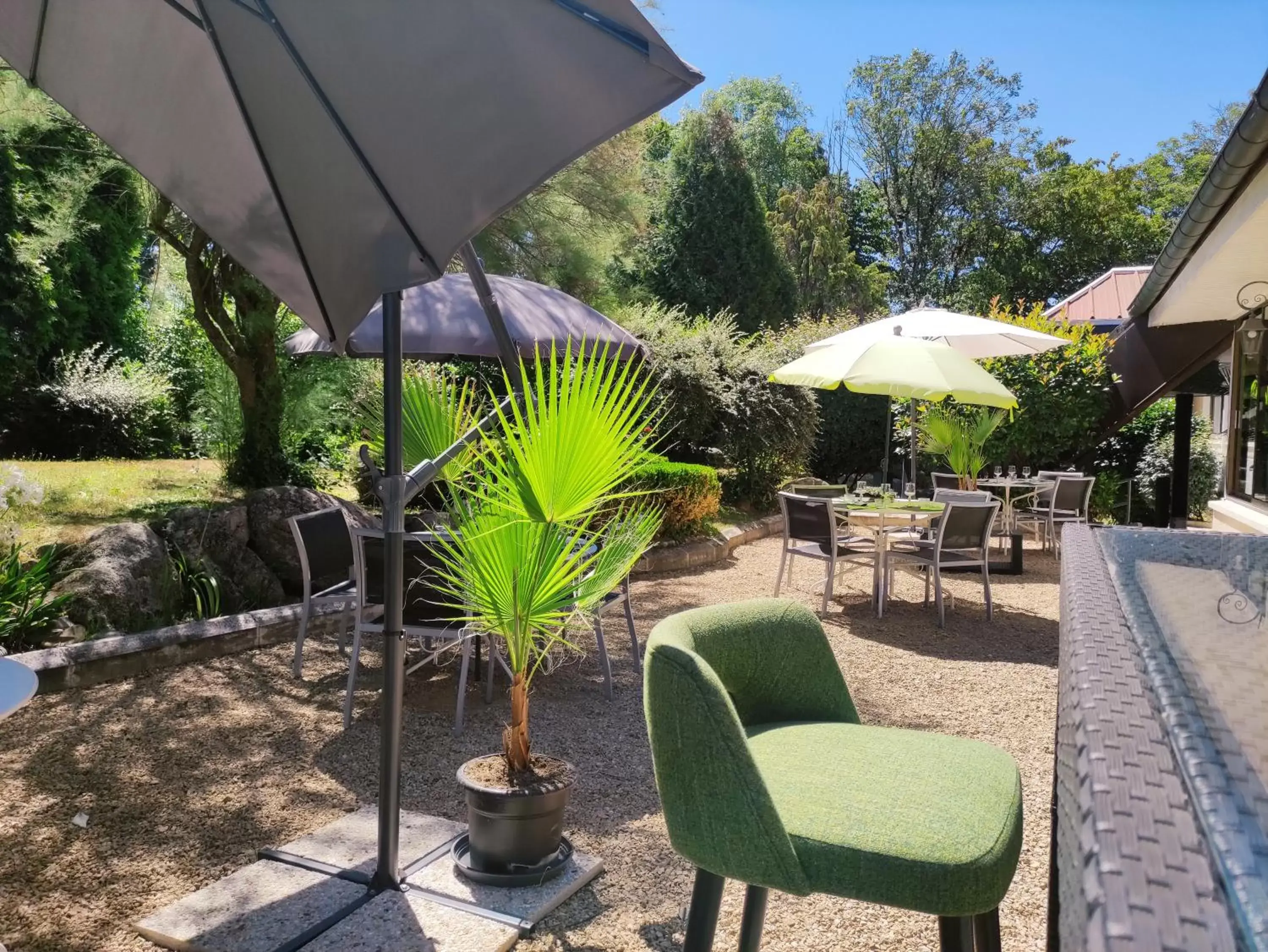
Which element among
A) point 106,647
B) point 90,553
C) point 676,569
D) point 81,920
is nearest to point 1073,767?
point 81,920

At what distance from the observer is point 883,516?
6949 millimetres

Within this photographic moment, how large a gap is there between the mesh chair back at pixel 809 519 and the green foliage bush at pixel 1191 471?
7417mm

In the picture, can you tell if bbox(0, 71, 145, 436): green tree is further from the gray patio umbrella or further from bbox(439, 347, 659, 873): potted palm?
bbox(439, 347, 659, 873): potted palm

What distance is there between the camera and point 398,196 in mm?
2369

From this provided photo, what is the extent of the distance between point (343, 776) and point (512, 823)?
4.18ft

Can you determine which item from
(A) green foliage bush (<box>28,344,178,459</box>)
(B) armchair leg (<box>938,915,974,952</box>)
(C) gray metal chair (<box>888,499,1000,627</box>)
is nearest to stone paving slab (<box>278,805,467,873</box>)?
(B) armchair leg (<box>938,915,974,952</box>)

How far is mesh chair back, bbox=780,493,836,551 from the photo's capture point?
673 centimetres

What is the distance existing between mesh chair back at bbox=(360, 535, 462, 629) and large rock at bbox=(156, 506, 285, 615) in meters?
2.17

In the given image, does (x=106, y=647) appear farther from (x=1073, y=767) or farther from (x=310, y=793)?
(x=1073, y=767)

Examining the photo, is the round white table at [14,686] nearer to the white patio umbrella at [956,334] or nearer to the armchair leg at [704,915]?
the armchair leg at [704,915]

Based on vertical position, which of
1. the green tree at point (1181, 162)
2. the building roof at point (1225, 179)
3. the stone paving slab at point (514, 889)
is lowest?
the stone paving slab at point (514, 889)

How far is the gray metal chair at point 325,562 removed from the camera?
16.3 ft

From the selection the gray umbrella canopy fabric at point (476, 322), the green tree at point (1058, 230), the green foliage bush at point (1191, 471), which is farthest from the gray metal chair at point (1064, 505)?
the green tree at point (1058, 230)

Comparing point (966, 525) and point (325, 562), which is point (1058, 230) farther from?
point (325, 562)
